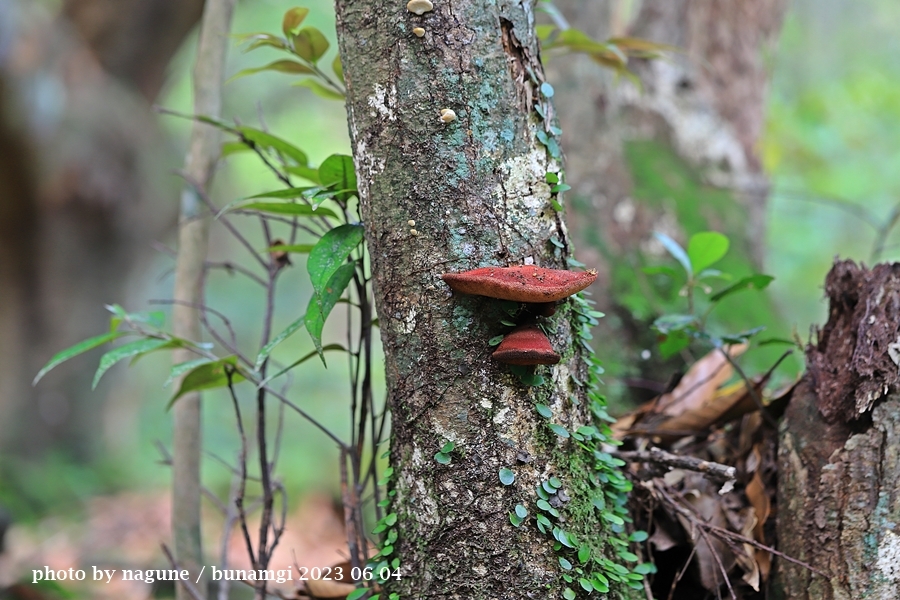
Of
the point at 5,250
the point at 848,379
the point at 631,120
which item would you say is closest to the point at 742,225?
the point at 631,120

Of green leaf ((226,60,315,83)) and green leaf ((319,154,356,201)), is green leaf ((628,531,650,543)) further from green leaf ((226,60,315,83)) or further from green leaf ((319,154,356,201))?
green leaf ((226,60,315,83))

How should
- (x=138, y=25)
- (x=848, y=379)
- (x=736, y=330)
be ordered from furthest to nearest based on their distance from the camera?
(x=138, y=25)
(x=736, y=330)
(x=848, y=379)

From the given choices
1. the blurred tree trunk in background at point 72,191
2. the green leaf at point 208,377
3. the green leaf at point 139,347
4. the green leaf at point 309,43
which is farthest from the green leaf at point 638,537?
the blurred tree trunk in background at point 72,191

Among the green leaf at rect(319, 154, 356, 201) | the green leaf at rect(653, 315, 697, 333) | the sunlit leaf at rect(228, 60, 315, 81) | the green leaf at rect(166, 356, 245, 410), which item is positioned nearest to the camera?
the green leaf at rect(319, 154, 356, 201)

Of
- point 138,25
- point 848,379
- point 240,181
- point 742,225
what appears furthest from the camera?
point 240,181

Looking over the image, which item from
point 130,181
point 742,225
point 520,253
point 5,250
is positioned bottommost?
point 520,253

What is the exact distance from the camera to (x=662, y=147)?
373 cm

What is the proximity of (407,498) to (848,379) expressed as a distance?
1018 mm

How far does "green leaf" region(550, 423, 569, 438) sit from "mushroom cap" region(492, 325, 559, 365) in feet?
0.56

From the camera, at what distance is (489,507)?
123 cm

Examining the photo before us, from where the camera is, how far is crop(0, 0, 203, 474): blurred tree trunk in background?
219 inches

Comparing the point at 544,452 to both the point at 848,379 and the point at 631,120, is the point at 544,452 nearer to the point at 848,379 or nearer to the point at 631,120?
the point at 848,379

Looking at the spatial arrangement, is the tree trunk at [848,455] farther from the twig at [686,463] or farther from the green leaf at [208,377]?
the green leaf at [208,377]

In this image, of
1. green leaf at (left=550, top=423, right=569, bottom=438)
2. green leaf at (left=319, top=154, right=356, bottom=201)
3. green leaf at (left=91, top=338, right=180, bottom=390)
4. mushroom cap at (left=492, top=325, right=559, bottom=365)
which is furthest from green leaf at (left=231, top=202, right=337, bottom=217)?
green leaf at (left=550, top=423, right=569, bottom=438)
